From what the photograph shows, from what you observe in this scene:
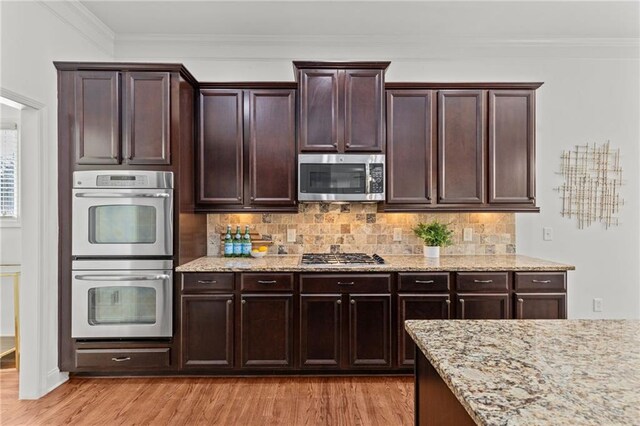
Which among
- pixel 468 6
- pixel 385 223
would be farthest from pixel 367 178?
pixel 468 6

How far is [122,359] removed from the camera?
3.10 metres

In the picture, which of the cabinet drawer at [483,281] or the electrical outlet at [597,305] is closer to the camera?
the cabinet drawer at [483,281]

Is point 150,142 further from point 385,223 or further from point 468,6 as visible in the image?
point 468,6

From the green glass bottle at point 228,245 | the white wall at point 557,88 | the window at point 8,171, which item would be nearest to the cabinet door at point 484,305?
the white wall at point 557,88

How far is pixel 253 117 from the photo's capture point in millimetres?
3508

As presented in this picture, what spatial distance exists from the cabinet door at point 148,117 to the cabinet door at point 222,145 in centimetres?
42

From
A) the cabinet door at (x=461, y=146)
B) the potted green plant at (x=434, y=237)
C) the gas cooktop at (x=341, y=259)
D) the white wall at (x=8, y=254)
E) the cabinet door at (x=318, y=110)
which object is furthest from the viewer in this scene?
the white wall at (x=8, y=254)

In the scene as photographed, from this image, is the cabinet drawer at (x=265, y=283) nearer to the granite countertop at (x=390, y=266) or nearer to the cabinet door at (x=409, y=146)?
the granite countertop at (x=390, y=266)

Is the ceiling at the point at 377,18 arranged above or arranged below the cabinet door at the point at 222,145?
above

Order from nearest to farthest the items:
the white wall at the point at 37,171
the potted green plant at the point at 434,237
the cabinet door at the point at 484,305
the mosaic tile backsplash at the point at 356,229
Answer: the white wall at the point at 37,171
the cabinet door at the point at 484,305
the potted green plant at the point at 434,237
the mosaic tile backsplash at the point at 356,229

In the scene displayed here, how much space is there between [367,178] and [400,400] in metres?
1.77

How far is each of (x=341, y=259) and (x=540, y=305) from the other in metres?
1.66

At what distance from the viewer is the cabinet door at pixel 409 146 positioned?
3.52 meters

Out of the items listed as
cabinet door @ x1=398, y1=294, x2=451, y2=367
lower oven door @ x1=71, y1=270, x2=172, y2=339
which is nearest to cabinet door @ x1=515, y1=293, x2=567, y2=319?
cabinet door @ x1=398, y1=294, x2=451, y2=367
